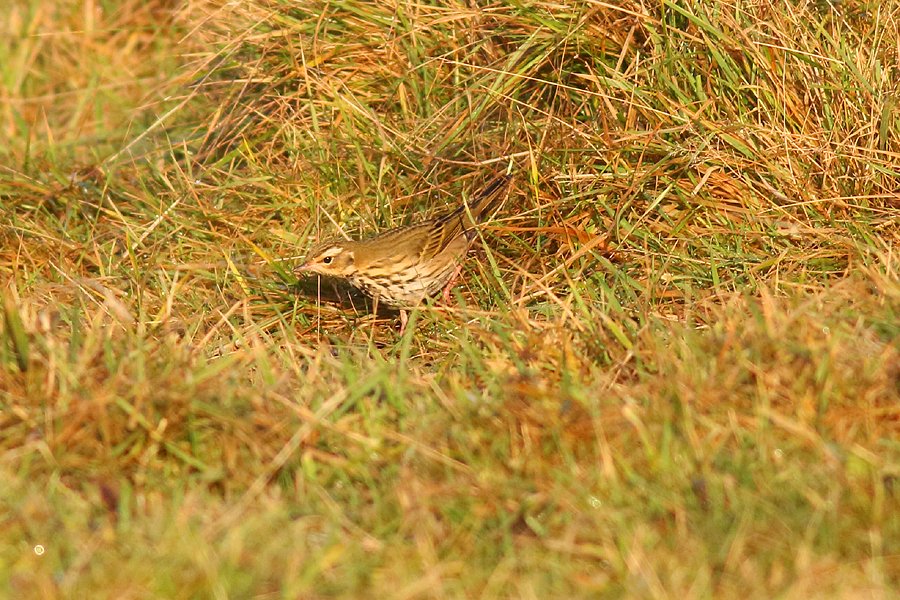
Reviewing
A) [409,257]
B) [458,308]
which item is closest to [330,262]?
[409,257]

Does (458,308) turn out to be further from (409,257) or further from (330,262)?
(330,262)

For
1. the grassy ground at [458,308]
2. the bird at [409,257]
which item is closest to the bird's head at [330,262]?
the bird at [409,257]

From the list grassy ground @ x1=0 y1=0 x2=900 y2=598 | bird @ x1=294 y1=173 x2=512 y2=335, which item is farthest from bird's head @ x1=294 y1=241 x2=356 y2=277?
grassy ground @ x1=0 y1=0 x2=900 y2=598

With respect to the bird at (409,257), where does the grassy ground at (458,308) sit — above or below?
above

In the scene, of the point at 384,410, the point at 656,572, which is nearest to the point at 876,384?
the point at 656,572

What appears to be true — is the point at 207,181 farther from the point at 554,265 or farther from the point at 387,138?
the point at 554,265

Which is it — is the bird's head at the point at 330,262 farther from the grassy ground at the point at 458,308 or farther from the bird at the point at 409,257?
the grassy ground at the point at 458,308
